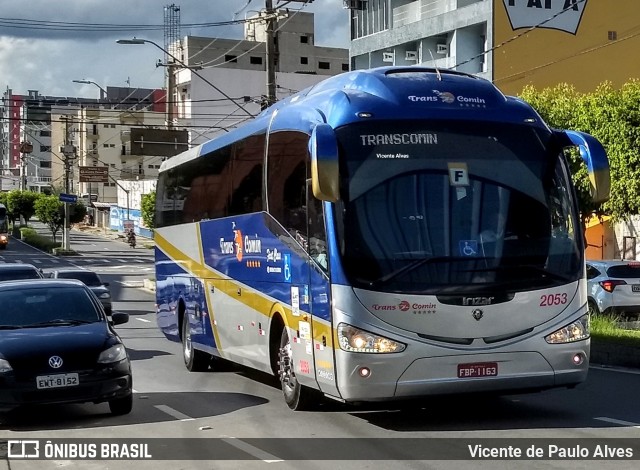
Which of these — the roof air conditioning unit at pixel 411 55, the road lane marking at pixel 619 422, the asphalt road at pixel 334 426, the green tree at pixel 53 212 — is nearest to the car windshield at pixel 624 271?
the asphalt road at pixel 334 426

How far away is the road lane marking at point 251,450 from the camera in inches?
385

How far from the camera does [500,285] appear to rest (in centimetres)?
1076

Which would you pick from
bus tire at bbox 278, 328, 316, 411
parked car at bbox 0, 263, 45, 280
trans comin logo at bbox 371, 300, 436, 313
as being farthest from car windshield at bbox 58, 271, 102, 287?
trans comin logo at bbox 371, 300, 436, 313

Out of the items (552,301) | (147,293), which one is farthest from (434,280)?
(147,293)

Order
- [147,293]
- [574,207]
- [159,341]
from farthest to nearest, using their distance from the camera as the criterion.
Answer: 1. [147,293]
2. [159,341]
3. [574,207]

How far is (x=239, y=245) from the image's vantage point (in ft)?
47.9

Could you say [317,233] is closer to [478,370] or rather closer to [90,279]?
[478,370]

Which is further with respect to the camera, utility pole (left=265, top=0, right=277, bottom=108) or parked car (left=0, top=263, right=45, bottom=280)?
utility pole (left=265, top=0, right=277, bottom=108)

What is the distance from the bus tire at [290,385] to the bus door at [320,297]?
105 centimetres

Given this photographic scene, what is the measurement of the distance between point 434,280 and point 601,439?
2116mm

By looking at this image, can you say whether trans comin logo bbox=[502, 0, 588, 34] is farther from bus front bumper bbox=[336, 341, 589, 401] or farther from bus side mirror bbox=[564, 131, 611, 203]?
bus front bumper bbox=[336, 341, 589, 401]

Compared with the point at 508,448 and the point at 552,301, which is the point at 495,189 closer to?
the point at 552,301

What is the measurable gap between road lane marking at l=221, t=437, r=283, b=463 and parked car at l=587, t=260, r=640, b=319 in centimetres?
1649

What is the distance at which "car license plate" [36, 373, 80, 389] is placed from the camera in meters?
11.7
